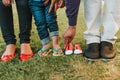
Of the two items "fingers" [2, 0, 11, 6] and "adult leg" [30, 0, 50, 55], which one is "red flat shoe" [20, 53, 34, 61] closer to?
"adult leg" [30, 0, 50, 55]

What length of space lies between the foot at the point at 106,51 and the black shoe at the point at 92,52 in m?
0.04

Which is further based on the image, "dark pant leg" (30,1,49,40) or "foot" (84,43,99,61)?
"dark pant leg" (30,1,49,40)

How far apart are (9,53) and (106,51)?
838 millimetres

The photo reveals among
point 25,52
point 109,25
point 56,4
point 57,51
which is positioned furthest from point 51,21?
point 109,25

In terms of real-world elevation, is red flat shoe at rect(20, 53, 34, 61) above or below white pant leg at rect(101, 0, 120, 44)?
below

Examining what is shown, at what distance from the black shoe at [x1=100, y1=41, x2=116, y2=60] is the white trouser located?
40 mm

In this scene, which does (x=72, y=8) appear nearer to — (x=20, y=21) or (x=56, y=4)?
(x=56, y=4)

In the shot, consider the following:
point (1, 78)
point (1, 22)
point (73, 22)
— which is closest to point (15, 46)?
point (1, 22)

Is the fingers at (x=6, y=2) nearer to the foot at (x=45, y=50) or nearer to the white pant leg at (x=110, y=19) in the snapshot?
the foot at (x=45, y=50)

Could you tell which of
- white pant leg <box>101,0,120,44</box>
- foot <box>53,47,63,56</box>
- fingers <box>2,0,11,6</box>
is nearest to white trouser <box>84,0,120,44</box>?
white pant leg <box>101,0,120,44</box>

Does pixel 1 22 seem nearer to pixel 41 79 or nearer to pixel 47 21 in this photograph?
pixel 47 21

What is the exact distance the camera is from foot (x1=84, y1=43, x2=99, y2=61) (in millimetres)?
2439

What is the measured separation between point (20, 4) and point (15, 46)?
42 cm

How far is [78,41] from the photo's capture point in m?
2.94
